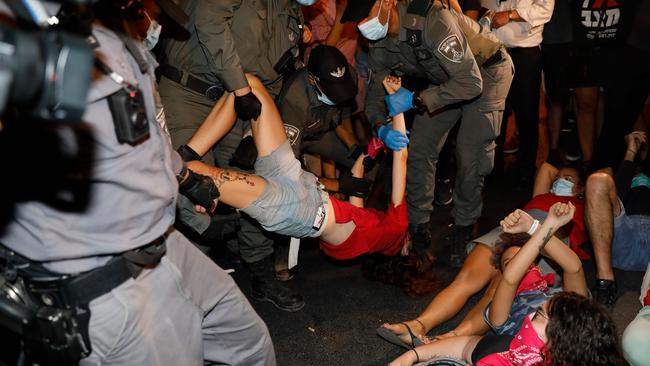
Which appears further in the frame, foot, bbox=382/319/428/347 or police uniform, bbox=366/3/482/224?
police uniform, bbox=366/3/482/224

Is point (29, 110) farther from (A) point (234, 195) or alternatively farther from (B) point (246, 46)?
(B) point (246, 46)

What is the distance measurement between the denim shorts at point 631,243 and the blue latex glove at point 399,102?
108cm

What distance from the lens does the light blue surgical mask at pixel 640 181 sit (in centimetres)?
337

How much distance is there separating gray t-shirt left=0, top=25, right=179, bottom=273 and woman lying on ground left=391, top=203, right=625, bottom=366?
1230mm

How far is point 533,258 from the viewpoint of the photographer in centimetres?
227

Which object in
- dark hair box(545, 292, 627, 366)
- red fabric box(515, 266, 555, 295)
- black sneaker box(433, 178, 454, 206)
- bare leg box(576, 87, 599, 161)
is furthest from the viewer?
bare leg box(576, 87, 599, 161)

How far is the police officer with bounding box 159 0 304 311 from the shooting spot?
2412 mm

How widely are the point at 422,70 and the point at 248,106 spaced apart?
3.08 ft

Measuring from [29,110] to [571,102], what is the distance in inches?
170

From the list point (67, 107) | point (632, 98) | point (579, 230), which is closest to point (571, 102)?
point (632, 98)

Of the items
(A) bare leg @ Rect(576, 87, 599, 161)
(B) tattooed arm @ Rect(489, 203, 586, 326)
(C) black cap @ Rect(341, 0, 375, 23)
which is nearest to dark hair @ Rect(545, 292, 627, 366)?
(B) tattooed arm @ Rect(489, 203, 586, 326)

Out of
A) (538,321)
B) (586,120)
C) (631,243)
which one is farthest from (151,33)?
(586,120)

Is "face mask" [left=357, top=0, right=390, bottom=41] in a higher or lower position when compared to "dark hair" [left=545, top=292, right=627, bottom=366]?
higher

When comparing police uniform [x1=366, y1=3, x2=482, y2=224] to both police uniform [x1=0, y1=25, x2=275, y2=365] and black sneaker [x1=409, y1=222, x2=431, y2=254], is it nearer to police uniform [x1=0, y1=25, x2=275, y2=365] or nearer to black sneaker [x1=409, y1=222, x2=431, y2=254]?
black sneaker [x1=409, y1=222, x2=431, y2=254]
